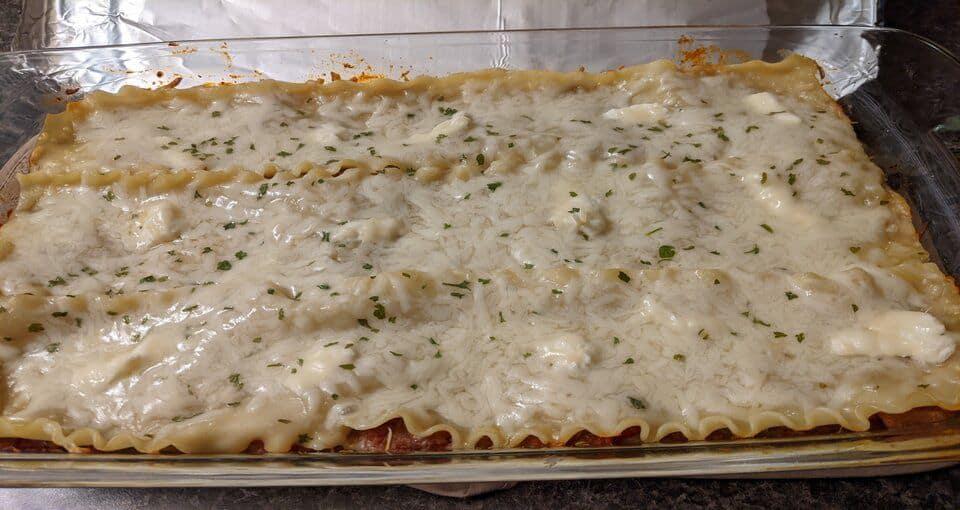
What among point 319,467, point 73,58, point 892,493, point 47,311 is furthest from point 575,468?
point 73,58

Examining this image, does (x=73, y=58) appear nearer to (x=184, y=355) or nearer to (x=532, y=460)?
(x=184, y=355)

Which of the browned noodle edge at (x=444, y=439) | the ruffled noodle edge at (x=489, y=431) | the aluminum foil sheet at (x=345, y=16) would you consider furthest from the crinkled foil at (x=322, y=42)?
the ruffled noodle edge at (x=489, y=431)

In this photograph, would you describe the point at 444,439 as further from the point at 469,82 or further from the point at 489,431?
the point at 469,82

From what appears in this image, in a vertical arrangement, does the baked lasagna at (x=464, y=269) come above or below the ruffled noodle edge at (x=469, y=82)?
below

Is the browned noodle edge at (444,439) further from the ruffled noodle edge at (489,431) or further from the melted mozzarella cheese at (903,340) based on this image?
the melted mozzarella cheese at (903,340)

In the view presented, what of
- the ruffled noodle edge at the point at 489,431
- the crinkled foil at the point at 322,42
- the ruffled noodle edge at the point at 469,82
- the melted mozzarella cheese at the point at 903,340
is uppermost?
the crinkled foil at the point at 322,42
